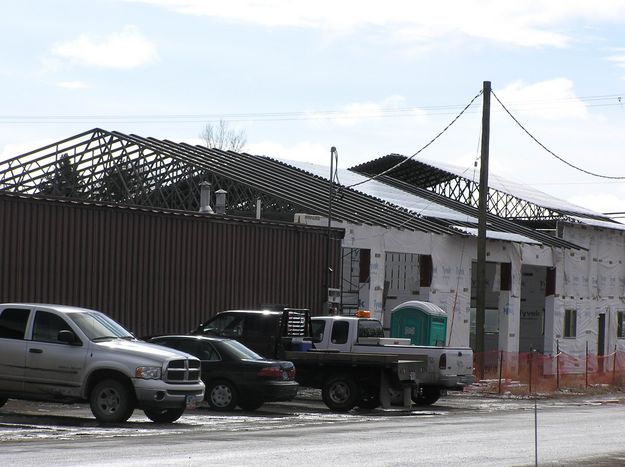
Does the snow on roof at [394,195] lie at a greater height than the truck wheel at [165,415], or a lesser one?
greater

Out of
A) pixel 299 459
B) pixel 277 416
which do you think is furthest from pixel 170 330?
pixel 299 459

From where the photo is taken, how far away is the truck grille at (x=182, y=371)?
19.4 m

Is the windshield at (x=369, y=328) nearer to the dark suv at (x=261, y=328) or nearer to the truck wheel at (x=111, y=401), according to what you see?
the dark suv at (x=261, y=328)

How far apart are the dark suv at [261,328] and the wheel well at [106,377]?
22.6 ft

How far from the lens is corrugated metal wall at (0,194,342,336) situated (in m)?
26.8

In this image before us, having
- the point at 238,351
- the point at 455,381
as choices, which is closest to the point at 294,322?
the point at 238,351

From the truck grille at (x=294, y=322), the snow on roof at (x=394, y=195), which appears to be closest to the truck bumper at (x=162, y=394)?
the truck grille at (x=294, y=322)

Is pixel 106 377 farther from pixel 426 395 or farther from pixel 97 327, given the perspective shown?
pixel 426 395

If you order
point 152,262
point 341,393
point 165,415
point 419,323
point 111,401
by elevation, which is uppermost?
point 152,262

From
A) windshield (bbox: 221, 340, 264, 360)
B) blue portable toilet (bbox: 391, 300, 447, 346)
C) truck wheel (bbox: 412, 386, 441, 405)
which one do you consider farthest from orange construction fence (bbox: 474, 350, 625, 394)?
windshield (bbox: 221, 340, 264, 360)

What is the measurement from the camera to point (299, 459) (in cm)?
1402

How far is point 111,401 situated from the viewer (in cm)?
1914

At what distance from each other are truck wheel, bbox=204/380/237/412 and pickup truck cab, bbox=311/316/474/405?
4478 mm

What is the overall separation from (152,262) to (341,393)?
7250 mm
